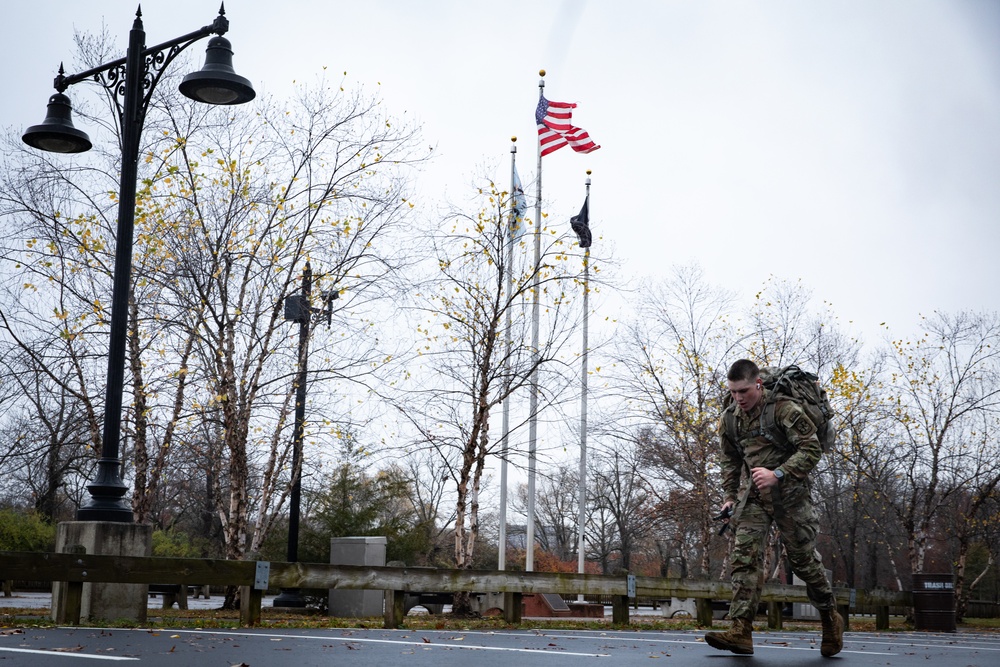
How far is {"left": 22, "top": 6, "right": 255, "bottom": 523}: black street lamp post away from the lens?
10.9 meters

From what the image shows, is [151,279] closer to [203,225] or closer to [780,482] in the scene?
[203,225]

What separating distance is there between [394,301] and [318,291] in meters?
1.44

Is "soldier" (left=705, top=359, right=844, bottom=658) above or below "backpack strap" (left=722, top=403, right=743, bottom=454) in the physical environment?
below

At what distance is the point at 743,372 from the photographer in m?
7.17

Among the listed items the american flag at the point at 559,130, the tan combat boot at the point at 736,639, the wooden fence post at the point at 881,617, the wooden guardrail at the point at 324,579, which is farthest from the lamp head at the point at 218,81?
the american flag at the point at 559,130

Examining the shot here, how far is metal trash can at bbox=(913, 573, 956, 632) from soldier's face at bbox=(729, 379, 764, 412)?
558 inches

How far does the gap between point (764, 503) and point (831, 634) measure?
1085 millimetres

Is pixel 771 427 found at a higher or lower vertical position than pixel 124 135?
lower

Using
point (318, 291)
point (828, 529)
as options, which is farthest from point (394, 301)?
point (828, 529)

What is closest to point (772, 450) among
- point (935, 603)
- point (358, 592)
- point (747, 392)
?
point (747, 392)

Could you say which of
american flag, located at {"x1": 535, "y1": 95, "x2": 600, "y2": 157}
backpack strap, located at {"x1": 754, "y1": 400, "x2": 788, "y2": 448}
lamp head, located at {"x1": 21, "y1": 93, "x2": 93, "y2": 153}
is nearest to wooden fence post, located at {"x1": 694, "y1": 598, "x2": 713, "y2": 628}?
backpack strap, located at {"x1": 754, "y1": 400, "x2": 788, "y2": 448}

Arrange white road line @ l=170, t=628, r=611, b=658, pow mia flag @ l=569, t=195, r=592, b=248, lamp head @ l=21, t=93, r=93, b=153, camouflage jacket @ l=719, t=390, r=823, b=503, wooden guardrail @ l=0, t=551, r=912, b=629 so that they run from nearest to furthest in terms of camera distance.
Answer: camouflage jacket @ l=719, t=390, r=823, b=503 → white road line @ l=170, t=628, r=611, b=658 → wooden guardrail @ l=0, t=551, r=912, b=629 → lamp head @ l=21, t=93, r=93, b=153 → pow mia flag @ l=569, t=195, r=592, b=248

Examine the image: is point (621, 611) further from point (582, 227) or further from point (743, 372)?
point (582, 227)

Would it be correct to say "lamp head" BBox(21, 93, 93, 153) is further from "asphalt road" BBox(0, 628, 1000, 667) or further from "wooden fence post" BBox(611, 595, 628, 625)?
"wooden fence post" BBox(611, 595, 628, 625)
